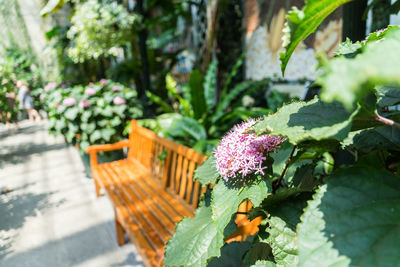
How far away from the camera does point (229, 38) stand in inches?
189

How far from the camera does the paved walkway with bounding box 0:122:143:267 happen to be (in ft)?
3.69

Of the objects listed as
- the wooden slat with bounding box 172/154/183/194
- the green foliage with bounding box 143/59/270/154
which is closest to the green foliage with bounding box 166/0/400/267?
the wooden slat with bounding box 172/154/183/194

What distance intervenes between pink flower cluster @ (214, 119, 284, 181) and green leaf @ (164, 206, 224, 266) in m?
0.15

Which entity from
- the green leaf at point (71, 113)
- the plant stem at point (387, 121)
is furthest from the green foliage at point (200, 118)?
the plant stem at point (387, 121)

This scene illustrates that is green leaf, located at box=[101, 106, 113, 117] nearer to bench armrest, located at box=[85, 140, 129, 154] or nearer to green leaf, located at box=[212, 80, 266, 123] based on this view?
bench armrest, located at box=[85, 140, 129, 154]

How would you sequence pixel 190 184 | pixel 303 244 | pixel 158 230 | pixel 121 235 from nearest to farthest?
pixel 303 244 → pixel 158 230 → pixel 190 184 → pixel 121 235

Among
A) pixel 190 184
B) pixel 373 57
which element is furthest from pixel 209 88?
pixel 373 57

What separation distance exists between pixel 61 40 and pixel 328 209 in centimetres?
542

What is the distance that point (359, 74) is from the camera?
0.74 feet

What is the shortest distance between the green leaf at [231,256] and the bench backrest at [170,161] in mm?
715

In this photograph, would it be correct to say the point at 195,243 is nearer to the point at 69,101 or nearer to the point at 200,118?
the point at 200,118

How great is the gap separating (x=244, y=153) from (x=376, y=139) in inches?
10.8

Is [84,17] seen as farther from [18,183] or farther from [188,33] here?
[188,33]

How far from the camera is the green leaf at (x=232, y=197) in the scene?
1.83 ft
